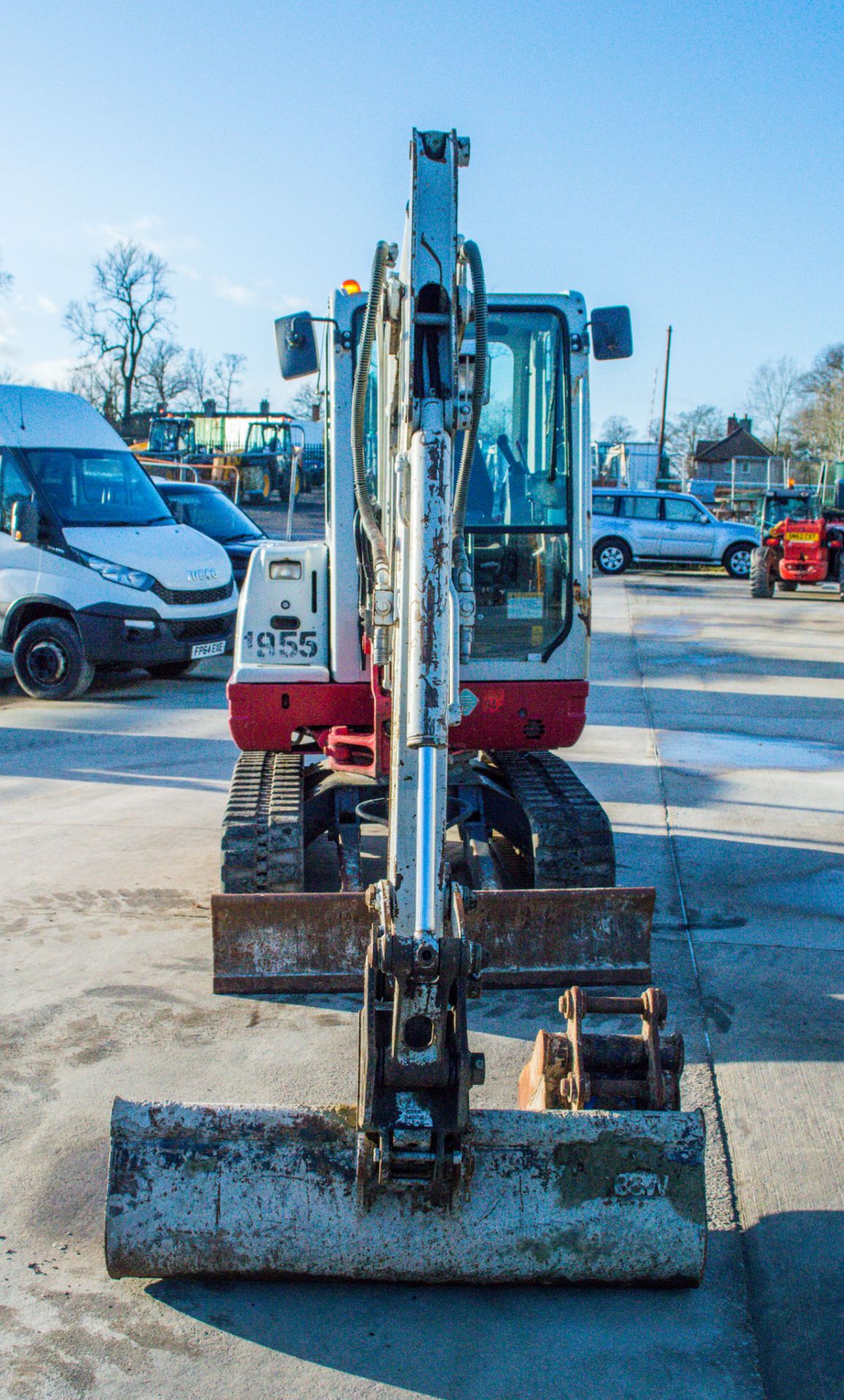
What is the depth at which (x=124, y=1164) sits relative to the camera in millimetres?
3143

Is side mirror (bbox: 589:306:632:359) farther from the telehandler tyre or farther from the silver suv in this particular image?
the silver suv

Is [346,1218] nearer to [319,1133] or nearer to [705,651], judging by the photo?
[319,1133]

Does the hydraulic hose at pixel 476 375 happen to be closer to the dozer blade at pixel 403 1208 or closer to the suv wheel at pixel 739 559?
the dozer blade at pixel 403 1208

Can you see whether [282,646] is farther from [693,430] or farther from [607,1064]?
[693,430]

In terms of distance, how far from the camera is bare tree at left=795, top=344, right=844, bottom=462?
7119cm

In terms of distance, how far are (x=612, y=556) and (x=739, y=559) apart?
2958mm

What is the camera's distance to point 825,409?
76.3 metres

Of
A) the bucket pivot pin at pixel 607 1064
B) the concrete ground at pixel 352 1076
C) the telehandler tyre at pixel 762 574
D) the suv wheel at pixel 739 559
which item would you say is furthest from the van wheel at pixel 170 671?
the suv wheel at pixel 739 559

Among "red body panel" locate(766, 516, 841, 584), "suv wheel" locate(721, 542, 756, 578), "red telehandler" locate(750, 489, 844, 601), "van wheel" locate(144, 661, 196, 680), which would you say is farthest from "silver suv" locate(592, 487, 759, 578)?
"van wheel" locate(144, 661, 196, 680)

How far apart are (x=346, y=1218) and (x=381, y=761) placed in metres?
2.73

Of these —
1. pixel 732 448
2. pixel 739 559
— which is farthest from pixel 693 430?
pixel 739 559

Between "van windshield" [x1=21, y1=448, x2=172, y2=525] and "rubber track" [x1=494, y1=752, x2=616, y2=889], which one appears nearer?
"rubber track" [x1=494, y1=752, x2=616, y2=889]

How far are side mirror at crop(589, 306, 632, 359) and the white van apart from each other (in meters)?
7.37

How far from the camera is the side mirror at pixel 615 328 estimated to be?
549cm
